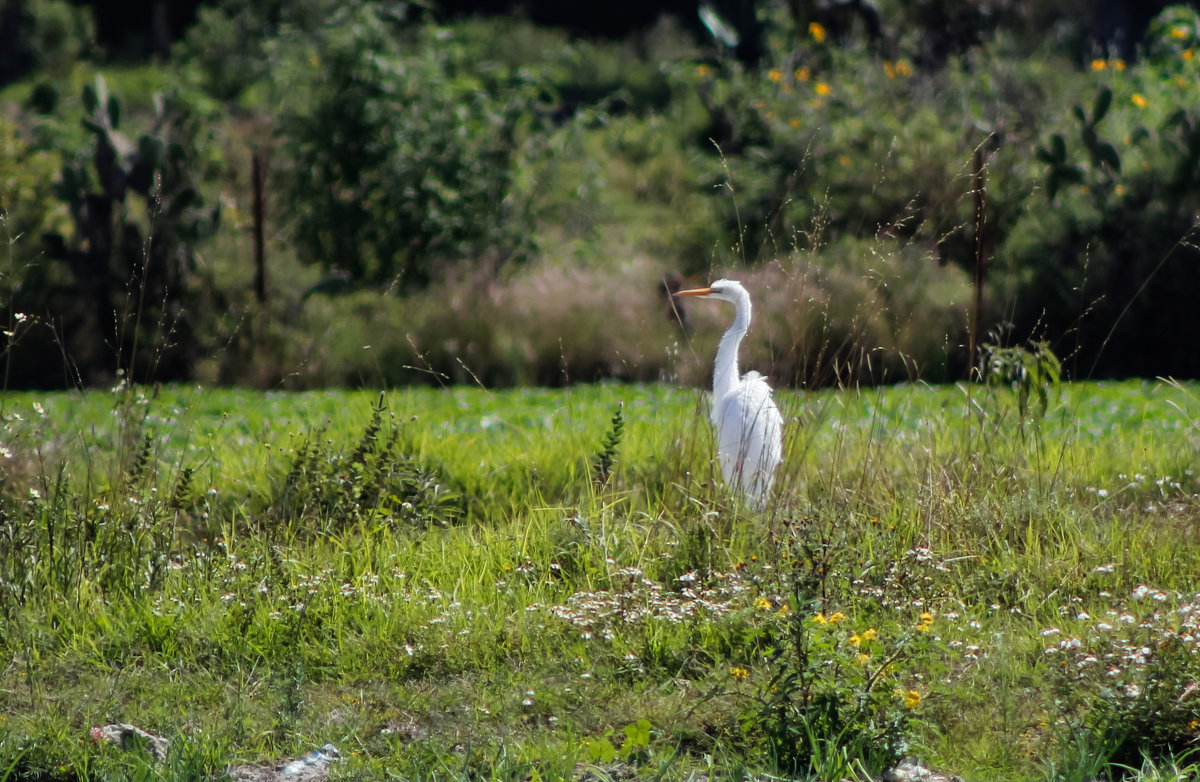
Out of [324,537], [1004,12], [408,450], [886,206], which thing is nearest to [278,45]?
[886,206]

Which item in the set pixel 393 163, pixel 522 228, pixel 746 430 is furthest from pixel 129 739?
pixel 522 228

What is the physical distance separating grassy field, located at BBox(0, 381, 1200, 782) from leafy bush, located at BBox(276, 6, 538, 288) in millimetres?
4746

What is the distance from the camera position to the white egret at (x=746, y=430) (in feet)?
14.5

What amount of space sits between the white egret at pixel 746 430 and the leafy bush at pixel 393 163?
5.22 m

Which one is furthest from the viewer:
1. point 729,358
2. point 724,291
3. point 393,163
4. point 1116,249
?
point 393,163

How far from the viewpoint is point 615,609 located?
372 cm

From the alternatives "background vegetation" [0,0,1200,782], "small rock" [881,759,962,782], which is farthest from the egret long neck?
"small rock" [881,759,962,782]

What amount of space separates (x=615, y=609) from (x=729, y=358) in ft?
5.17

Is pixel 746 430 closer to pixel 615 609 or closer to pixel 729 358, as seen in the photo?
pixel 729 358

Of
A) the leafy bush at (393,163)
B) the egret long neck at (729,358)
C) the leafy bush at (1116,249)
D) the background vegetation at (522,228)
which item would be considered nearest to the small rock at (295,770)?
the egret long neck at (729,358)

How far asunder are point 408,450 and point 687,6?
23506 millimetres

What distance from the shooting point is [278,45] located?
1138cm

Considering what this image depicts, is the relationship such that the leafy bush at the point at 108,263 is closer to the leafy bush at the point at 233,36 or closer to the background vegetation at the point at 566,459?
the background vegetation at the point at 566,459

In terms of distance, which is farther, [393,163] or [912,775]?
[393,163]
